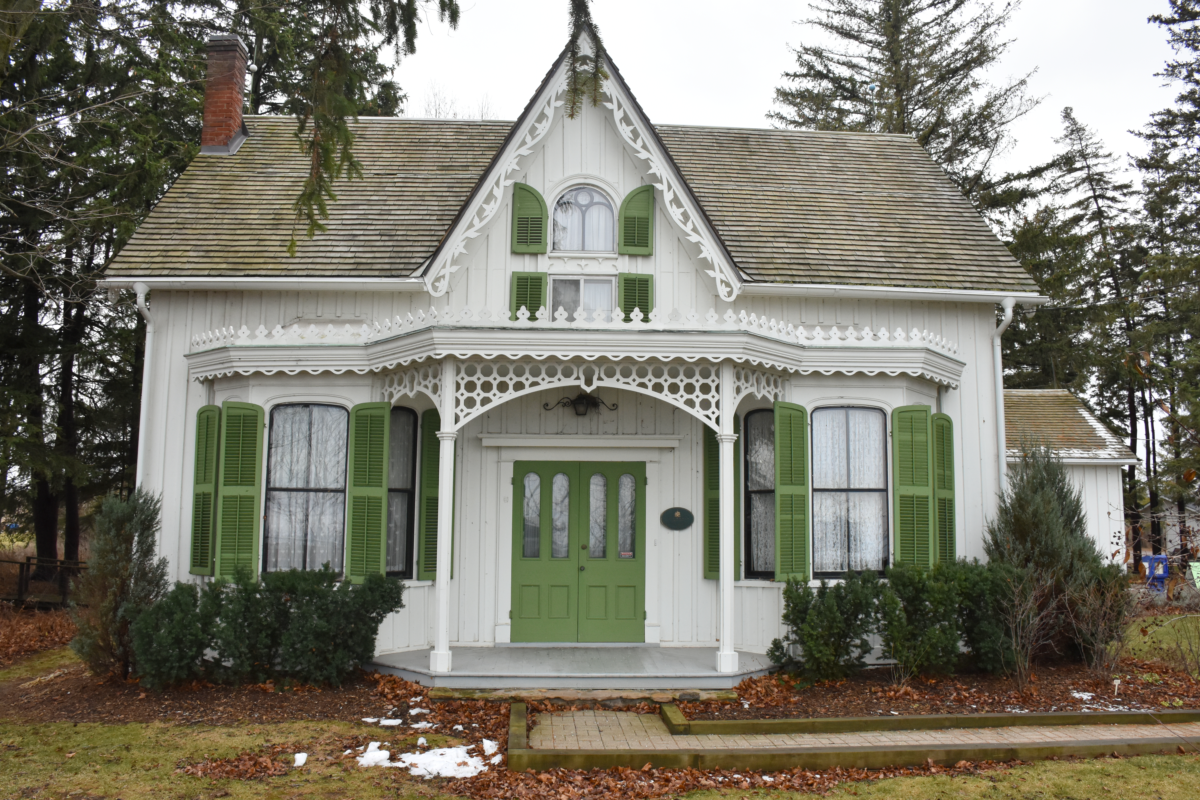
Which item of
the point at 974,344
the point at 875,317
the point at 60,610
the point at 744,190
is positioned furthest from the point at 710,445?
the point at 60,610

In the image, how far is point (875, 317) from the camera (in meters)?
11.2

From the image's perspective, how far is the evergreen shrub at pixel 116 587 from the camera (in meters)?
8.96

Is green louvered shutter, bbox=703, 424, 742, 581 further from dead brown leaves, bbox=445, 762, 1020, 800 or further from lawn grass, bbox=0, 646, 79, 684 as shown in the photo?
lawn grass, bbox=0, 646, 79, 684

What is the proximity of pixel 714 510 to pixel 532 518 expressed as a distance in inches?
84.3

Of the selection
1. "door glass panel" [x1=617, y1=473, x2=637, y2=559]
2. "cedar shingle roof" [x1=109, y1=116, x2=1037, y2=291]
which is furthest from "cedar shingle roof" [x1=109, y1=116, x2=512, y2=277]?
"door glass panel" [x1=617, y1=473, x2=637, y2=559]

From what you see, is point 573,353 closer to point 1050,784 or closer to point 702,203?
point 702,203

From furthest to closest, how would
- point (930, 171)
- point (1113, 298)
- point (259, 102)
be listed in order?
point (1113, 298) < point (259, 102) < point (930, 171)

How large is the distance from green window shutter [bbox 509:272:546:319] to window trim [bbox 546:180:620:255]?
0.16 m

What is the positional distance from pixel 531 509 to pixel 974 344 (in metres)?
5.95

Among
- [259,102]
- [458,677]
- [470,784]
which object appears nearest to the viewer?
[470,784]

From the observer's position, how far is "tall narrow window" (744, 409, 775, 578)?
10242 millimetres

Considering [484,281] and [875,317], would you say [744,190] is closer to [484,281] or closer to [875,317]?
[875,317]

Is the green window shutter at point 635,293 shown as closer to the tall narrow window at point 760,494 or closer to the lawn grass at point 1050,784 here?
the tall narrow window at point 760,494

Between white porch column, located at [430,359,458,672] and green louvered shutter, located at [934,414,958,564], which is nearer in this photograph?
white porch column, located at [430,359,458,672]
